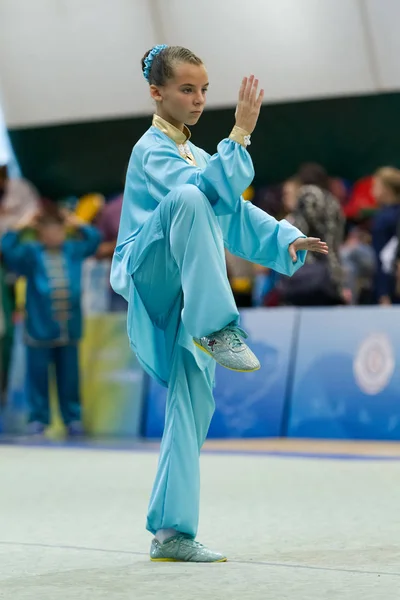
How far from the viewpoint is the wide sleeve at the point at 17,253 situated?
879 centimetres

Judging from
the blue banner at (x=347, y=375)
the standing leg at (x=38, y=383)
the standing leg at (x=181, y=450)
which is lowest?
the standing leg at (x=38, y=383)

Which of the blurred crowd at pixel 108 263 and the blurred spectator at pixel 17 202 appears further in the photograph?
the blurred spectator at pixel 17 202

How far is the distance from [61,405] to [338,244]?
2.51 meters

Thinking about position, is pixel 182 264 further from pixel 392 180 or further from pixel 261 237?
pixel 392 180

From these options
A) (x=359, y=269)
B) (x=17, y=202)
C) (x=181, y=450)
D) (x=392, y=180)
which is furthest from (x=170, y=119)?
(x=17, y=202)

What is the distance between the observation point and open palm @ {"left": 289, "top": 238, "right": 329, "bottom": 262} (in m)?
3.31

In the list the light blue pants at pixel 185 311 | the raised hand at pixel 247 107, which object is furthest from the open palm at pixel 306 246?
the raised hand at pixel 247 107

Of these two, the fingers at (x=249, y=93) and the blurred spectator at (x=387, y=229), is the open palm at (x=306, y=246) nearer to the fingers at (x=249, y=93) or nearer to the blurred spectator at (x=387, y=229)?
the fingers at (x=249, y=93)

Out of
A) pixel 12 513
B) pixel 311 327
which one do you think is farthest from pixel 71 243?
pixel 12 513

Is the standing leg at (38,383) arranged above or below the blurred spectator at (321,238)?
below

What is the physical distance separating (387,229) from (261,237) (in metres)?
4.65

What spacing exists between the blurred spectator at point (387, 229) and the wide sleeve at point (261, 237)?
455 cm

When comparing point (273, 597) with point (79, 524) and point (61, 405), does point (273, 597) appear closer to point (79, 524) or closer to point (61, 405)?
point (79, 524)

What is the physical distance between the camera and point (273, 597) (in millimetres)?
2641
